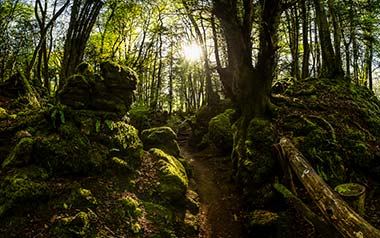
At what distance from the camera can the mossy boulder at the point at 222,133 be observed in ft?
38.2

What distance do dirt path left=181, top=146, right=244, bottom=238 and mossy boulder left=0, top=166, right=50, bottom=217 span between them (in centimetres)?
370

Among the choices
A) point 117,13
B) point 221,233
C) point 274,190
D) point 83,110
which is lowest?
point 221,233

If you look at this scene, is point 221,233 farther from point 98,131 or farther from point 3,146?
point 3,146

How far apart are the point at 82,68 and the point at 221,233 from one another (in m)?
5.92

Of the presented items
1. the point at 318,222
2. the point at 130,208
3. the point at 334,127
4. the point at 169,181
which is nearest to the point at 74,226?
the point at 130,208

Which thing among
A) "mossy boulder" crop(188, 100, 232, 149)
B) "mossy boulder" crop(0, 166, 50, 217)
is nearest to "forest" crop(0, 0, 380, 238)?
"mossy boulder" crop(0, 166, 50, 217)

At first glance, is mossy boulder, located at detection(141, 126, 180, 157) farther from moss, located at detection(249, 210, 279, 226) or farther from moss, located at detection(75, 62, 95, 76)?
moss, located at detection(249, 210, 279, 226)

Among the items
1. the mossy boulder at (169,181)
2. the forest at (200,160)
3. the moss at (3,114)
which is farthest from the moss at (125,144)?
the moss at (3,114)

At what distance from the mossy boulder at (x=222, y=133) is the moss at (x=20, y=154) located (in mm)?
7655

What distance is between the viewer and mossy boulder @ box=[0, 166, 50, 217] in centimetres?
482

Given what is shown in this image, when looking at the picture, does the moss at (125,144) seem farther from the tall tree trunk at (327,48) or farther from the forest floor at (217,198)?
the tall tree trunk at (327,48)

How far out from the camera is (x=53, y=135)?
626 centimetres

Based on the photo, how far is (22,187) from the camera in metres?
5.06

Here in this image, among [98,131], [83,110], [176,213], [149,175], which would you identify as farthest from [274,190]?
[83,110]
